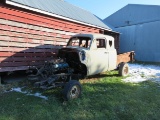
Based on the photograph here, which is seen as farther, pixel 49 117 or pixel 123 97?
pixel 123 97

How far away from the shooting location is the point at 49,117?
191 inches

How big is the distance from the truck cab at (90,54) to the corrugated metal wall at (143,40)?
378 inches

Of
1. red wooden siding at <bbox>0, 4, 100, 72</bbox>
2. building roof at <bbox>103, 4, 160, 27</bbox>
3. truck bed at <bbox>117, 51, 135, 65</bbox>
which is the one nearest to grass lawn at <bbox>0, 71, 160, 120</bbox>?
red wooden siding at <bbox>0, 4, 100, 72</bbox>

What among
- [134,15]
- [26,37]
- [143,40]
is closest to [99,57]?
[26,37]

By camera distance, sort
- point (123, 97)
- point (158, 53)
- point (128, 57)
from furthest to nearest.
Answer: point (158, 53), point (128, 57), point (123, 97)

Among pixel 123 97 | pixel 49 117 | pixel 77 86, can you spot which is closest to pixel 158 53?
pixel 123 97

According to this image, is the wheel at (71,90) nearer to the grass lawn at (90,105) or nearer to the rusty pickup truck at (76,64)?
the rusty pickup truck at (76,64)

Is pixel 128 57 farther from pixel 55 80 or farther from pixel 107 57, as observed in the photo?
pixel 55 80

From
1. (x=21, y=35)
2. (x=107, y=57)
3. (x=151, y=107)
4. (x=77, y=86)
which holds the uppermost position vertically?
(x=21, y=35)

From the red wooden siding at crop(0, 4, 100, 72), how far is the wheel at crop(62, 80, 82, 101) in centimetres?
353

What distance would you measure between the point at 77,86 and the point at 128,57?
533 centimetres

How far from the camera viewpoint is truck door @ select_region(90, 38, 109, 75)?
25.0 ft

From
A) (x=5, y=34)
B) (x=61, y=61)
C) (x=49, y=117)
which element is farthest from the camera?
(x=5, y=34)

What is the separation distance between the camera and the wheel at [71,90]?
568cm
